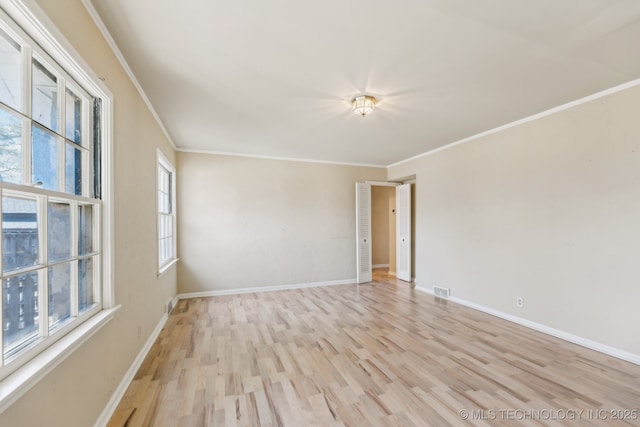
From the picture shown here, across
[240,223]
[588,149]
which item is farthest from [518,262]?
[240,223]

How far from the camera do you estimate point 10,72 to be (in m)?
1.08

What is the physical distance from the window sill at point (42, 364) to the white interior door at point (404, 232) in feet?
16.6

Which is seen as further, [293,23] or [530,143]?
[530,143]

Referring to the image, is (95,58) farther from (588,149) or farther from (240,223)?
(588,149)

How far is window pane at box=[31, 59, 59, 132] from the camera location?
124 cm

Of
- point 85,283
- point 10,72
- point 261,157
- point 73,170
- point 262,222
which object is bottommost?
point 85,283

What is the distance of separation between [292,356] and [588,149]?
12.3 ft

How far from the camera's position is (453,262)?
4.31 m

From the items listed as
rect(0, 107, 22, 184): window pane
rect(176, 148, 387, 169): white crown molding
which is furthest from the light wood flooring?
rect(176, 148, 387, 169): white crown molding

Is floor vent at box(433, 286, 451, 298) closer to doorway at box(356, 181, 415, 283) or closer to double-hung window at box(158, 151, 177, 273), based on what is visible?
doorway at box(356, 181, 415, 283)

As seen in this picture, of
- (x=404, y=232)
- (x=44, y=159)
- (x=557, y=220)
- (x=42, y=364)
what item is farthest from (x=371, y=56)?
(x=404, y=232)

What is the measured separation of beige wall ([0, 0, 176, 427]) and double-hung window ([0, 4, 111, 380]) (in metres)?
Result: 0.17

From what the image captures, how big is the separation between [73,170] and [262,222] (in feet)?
11.6

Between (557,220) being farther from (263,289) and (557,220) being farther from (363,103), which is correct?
(263,289)
